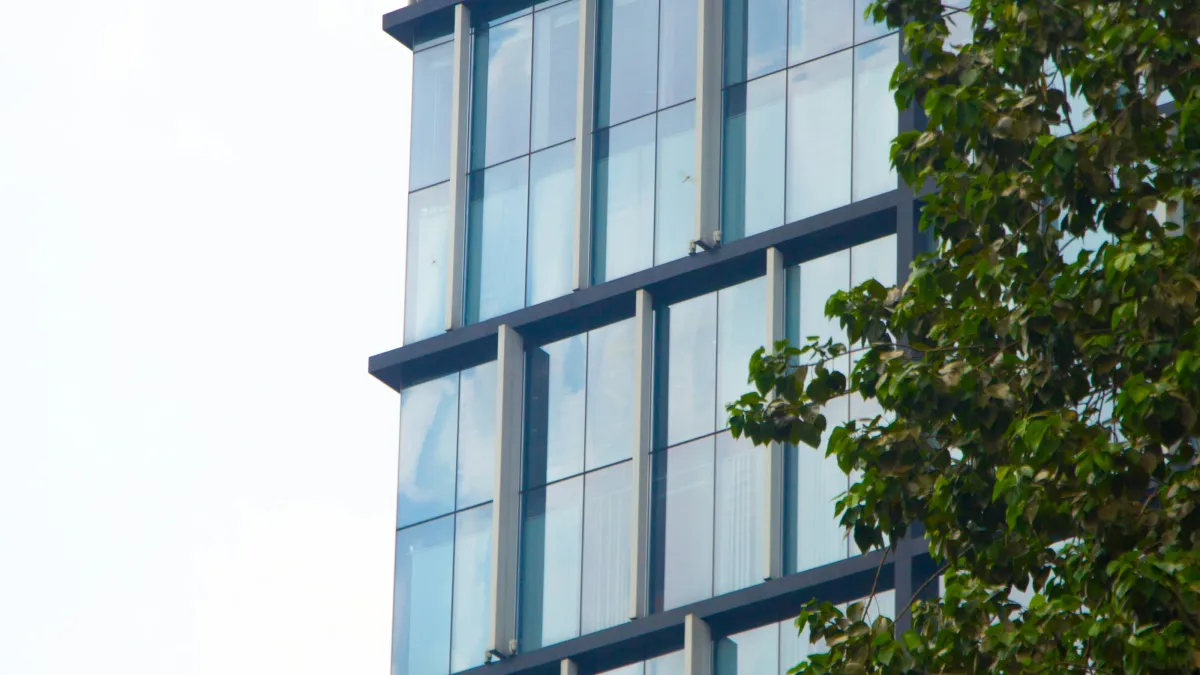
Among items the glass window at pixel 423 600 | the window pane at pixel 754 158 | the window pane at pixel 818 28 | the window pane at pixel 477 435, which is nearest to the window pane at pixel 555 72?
the window pane at pixel 754 158

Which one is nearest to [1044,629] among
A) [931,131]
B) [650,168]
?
[931,131]

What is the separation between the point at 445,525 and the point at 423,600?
1.09 m

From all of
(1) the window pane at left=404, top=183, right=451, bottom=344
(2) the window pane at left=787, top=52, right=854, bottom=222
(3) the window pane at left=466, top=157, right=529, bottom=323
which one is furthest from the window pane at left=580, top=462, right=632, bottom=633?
(2) the window pane at left=787, top=52, right=854, bottom=222

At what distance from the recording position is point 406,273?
4275cm

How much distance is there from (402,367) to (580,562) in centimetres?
466

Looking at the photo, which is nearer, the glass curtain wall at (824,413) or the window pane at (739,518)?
the glass curtain wall at (824,413)

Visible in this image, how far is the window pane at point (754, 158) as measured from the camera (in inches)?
1549

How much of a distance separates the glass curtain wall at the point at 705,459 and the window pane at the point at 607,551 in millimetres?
443

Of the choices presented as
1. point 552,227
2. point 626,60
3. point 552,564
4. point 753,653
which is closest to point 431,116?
point 552,227

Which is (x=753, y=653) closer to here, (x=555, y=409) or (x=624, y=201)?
(x=555, y=409)

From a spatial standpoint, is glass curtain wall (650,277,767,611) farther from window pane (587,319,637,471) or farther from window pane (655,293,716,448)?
window pane (587,319,637,471)

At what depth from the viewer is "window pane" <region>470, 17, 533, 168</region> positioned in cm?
4209

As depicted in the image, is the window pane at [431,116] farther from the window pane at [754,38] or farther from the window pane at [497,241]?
the window pane at [754,38]

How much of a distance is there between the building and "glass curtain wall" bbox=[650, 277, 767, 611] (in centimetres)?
4
